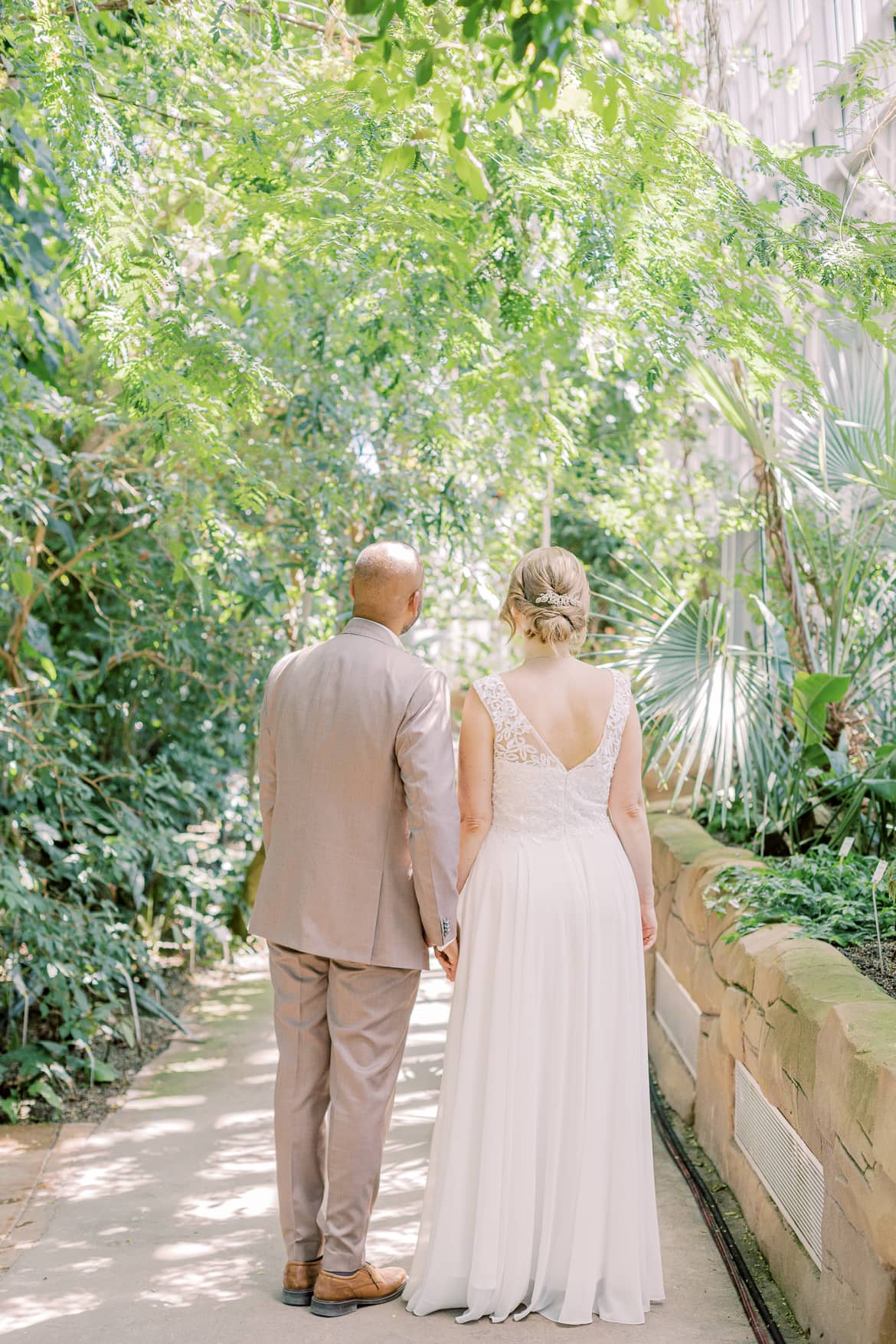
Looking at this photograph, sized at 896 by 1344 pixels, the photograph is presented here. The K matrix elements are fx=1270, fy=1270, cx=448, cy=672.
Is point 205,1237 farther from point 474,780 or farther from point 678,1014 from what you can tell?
point 678,1014

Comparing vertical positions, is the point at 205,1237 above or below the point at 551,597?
below

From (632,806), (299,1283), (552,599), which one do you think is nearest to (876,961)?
(632,806)

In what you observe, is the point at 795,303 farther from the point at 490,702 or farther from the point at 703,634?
the point at 490,702

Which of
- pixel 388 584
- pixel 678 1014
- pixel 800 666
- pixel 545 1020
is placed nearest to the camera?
pixel 545 1020

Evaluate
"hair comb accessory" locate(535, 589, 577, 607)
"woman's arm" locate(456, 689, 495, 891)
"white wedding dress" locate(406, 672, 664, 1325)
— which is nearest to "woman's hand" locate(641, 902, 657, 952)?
"white wedding dress" locate(406, 672, 664, 1325)

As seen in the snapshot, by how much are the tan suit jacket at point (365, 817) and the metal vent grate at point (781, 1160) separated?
1.06 metres

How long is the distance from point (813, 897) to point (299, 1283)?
202 centimetres

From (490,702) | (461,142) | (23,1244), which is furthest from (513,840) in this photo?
(23,1244)

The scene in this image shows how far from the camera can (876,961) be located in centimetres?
373

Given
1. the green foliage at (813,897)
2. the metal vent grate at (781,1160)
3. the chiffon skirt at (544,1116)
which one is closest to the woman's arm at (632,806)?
the chiffon skirt at (544,1116)

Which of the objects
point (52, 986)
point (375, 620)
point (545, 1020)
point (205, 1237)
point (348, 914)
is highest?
point (375, 620)

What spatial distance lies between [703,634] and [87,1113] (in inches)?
127

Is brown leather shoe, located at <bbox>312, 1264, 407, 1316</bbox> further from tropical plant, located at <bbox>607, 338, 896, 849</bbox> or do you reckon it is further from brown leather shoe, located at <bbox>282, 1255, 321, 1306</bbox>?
tropical plant, located at <bbox>607, 338, 896, 849</bbox>

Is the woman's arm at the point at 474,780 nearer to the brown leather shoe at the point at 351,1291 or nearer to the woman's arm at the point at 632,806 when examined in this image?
the woman's arm at the point at 632,806
